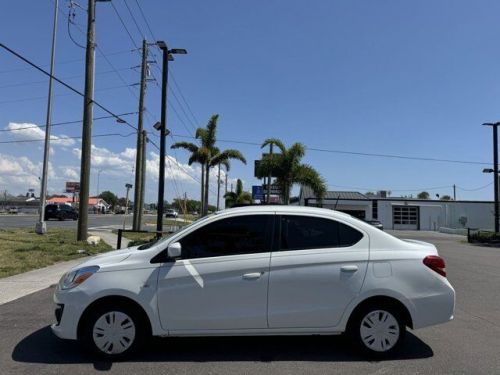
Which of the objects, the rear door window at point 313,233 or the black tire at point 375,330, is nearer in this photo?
the black tire at point 375,330

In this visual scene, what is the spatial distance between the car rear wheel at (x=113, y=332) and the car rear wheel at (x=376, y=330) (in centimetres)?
242

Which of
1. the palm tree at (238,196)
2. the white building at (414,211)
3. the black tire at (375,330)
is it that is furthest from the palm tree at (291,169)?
the palm tree at (238,196)

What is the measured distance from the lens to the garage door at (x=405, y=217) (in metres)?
60.0

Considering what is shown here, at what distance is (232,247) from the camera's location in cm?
568

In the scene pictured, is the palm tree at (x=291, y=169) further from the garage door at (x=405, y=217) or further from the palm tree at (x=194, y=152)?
the garage door at (x=405, y=217)

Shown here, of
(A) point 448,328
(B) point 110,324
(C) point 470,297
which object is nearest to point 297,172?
(C) point 470,297

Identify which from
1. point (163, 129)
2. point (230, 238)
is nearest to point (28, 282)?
point (230, 238)

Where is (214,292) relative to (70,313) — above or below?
above

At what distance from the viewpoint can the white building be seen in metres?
59.4

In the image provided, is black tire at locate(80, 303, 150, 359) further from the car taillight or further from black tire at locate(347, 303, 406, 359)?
the car taillight

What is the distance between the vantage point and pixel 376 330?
5633mm

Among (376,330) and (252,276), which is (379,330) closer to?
(376,330)

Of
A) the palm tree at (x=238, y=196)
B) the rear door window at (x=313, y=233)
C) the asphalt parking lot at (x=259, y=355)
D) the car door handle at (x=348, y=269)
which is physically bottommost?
the asphalt parking lot at (x=259, y=355)

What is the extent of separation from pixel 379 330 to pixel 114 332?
294cm
